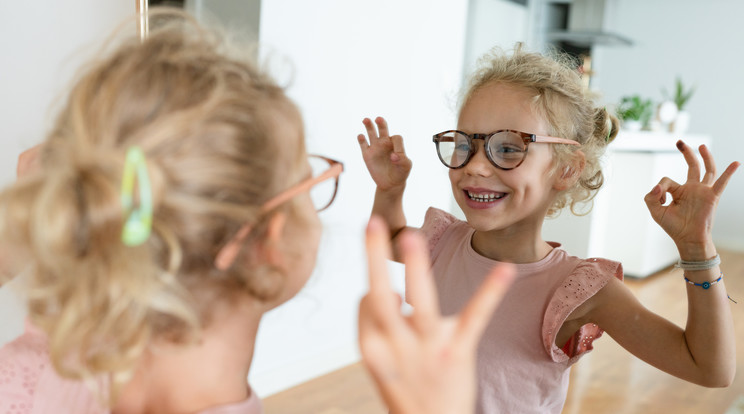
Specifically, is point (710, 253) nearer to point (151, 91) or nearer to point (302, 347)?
point (151, 91)

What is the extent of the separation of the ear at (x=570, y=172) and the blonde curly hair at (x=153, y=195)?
2.13 feet

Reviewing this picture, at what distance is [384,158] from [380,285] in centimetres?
79

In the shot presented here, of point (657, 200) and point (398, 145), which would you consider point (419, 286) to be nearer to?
point (657, 200)

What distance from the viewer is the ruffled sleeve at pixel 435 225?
1310mm

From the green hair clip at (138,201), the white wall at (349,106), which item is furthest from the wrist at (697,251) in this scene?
the white wall at (349,106)

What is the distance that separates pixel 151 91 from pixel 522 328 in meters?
0.73

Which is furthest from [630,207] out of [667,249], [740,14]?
[740,14]

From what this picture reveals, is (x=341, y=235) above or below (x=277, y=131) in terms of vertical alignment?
below

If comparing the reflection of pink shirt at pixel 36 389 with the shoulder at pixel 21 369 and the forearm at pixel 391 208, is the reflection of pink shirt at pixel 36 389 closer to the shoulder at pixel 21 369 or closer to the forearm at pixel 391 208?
the shoulder at pixel 21 369

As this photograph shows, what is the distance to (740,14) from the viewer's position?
5.75 metres

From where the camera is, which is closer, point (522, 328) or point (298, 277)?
point (298, 277)

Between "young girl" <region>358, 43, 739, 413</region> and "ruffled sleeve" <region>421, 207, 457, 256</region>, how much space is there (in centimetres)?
4

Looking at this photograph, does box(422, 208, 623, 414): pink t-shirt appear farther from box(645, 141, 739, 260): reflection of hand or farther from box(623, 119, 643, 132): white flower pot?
box(623, 119, 643, 132): white flower pot

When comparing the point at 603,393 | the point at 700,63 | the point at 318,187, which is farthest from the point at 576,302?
the point at 700,63
